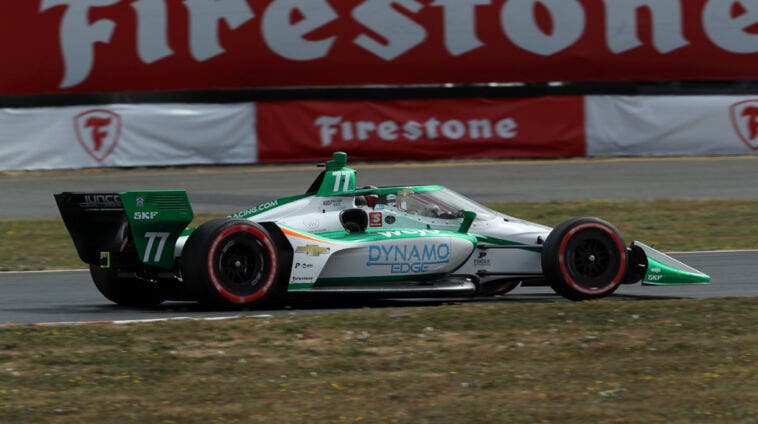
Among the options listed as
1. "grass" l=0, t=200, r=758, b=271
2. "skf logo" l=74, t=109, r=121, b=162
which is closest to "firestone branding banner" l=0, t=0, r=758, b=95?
"skf logo" l=74, t=109, r=121, b=162

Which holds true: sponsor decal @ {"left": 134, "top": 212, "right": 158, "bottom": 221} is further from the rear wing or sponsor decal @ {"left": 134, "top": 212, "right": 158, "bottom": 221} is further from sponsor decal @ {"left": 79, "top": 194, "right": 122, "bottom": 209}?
sponsor decal @ {"left": 79, "top": 194, "right": 122, "bottom": 209}

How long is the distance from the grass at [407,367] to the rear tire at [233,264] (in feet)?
2.98

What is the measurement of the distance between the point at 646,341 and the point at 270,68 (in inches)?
715

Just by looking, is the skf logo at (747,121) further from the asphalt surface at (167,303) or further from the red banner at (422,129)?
the asphalt surface at (167,303)

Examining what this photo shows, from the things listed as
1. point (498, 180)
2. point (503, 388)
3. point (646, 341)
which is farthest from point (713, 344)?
point (498, 180)

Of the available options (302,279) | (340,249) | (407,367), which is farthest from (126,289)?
(407,367)

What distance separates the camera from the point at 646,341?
8.77 meters

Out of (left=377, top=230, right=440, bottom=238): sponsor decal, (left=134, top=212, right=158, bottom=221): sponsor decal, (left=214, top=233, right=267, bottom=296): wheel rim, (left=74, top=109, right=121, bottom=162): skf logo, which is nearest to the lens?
(left=214, top=233, right=267, bottom=296): wheel rim

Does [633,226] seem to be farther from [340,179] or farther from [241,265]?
[241,265]

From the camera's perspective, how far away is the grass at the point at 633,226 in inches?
619

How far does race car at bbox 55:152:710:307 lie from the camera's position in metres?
10.5

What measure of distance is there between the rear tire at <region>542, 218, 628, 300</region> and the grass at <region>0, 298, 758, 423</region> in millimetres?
708

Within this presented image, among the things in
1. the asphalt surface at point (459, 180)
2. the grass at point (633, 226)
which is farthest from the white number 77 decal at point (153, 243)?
the asphalt surface at point (459, 180)

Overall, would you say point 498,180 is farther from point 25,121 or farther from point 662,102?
point 25,121
